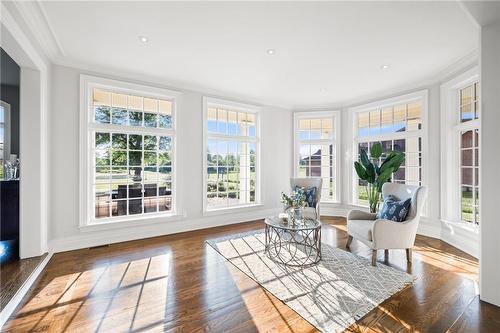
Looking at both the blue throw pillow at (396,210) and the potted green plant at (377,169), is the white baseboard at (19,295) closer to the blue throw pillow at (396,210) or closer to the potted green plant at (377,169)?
the blue throw pillow at (396,210)

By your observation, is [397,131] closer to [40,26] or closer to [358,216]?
[358,216]

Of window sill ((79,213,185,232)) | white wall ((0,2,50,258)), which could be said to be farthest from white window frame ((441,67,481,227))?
white wall ((0,2,50,258))

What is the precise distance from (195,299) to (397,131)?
4722mm

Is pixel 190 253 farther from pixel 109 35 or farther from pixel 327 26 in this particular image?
pixel 327 26

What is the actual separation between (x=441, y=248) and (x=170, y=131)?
4742 mm

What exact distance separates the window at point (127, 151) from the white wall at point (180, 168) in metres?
0.16

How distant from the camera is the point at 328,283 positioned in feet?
8.13

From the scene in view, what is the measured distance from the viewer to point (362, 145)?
5.43 meters

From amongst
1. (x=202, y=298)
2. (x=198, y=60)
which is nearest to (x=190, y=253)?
(x=202, y=298)

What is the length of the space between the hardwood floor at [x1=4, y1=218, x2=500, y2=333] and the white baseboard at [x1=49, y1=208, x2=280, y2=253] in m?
0.26

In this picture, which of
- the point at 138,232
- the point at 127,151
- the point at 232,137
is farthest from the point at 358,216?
the point at 127,151

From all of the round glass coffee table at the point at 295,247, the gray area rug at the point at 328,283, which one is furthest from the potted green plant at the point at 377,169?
the round glass coffee table at the point at 295,247

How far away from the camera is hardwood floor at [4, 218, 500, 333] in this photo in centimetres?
188

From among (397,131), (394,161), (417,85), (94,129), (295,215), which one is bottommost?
(295,215)
